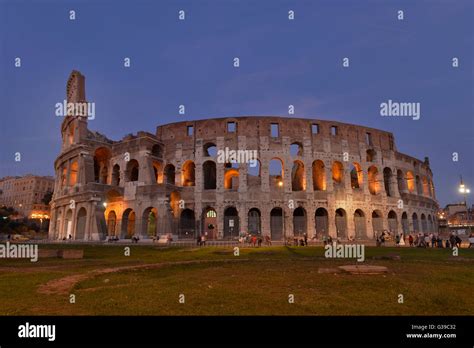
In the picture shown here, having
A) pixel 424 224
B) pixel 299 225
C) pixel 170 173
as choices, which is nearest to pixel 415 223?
pixel 424 224

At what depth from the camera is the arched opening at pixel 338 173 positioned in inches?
1490

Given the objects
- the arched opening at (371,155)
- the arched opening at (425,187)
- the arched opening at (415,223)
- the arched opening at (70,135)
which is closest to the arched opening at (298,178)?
the arched opening at (371,155)

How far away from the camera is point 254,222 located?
3484 centimetres

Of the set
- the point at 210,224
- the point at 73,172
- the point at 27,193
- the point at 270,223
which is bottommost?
the point at 210,224

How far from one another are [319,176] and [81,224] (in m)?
28.1

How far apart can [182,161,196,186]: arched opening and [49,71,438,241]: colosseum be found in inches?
4.8

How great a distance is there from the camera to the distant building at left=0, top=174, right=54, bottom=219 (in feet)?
306

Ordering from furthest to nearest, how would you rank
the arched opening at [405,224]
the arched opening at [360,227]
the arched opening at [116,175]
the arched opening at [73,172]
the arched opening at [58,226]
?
the arched opening at [405,224]
the arched opening at [58,226]
the arched opening at [116,175]
the arched opening at [73,172]
the arched opening at [360,227]

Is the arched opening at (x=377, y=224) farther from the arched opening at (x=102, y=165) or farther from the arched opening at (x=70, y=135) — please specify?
the arched opening at (x=70, y=135)

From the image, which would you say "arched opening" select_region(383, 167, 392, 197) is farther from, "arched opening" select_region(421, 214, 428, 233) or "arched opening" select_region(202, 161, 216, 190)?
"arched opening" select_region(202, 161, 216, 190)

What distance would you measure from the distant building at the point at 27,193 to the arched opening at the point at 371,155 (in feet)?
286

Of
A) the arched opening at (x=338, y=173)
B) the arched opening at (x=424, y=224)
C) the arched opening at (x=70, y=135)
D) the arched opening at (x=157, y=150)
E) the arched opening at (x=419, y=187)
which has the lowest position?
the arched opening at (x=424, y=224)

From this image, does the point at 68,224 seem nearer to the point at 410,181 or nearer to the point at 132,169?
the point at 132,169
